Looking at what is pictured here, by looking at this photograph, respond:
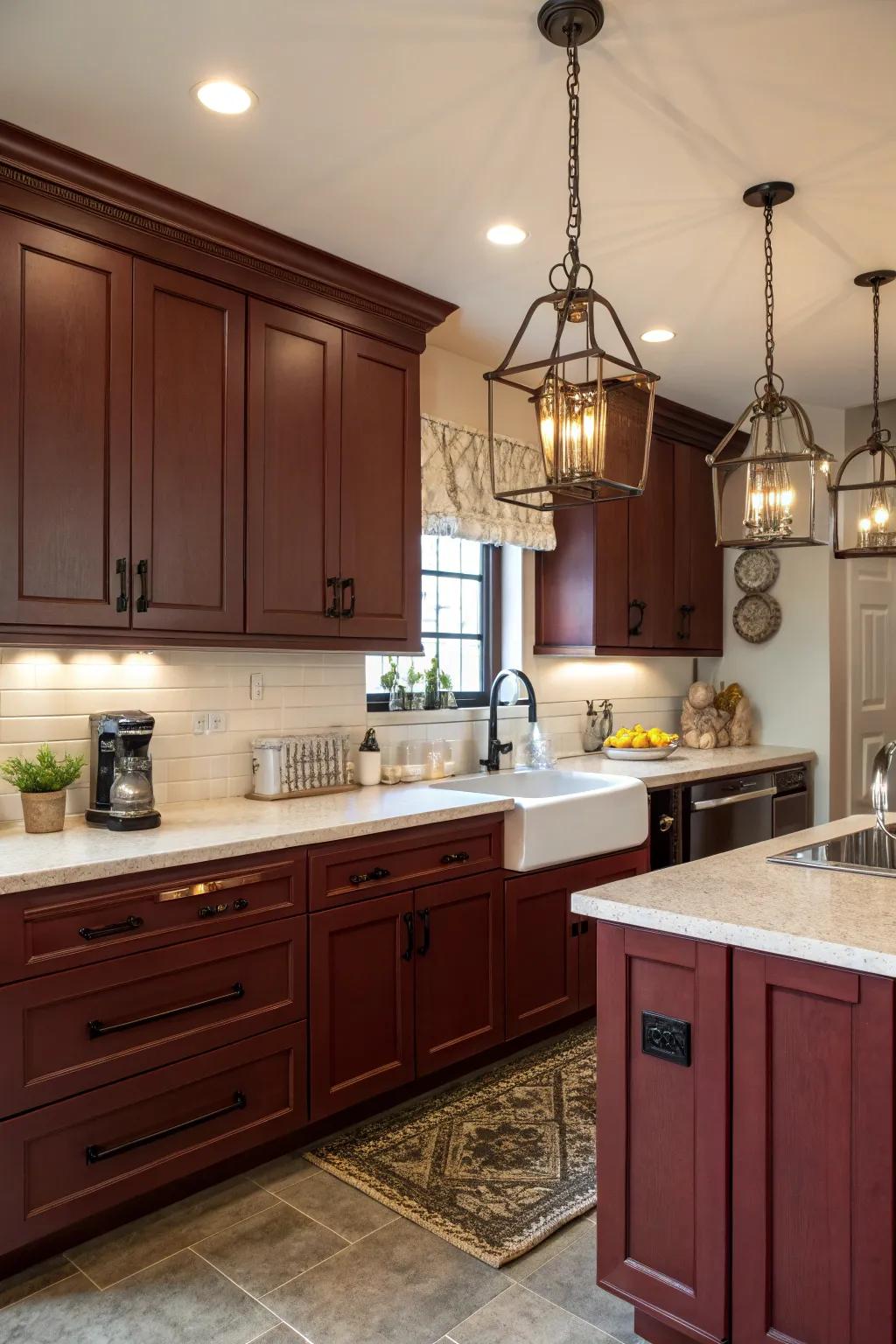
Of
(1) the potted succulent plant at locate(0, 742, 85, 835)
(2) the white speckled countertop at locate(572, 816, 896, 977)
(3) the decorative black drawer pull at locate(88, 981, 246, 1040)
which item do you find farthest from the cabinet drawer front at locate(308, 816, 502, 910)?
(2) the white speckled countertop at locate(572, 816, 896, 977)

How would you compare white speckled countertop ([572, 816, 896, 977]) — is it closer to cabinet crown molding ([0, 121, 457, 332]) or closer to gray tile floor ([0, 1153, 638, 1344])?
gray tile floor ([0, 1153, 638, 1344])

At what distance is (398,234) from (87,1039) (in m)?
2.39

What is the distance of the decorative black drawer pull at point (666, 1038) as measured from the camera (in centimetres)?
188

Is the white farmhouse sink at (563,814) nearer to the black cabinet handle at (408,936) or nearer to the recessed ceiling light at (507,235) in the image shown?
the black cabinet handle at (408,936)

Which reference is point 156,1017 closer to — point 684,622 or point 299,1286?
point 299,1286

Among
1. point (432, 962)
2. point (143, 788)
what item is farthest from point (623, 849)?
point (143, 788)

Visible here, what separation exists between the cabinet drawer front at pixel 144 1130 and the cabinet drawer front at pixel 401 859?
0.39m

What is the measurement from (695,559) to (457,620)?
5.29 feet

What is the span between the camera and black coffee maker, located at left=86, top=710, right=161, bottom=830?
105 inches

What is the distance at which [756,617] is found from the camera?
5.33 m

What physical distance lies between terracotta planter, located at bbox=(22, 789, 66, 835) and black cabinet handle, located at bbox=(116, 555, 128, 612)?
0.52 metres

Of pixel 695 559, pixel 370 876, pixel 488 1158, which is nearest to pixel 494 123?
pixel 370 876

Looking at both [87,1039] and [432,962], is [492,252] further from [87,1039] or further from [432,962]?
[87,1039]

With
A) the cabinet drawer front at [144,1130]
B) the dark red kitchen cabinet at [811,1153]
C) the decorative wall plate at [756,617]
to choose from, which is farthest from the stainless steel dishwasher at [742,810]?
the dark red kitchen cabinet at [811,1153]
